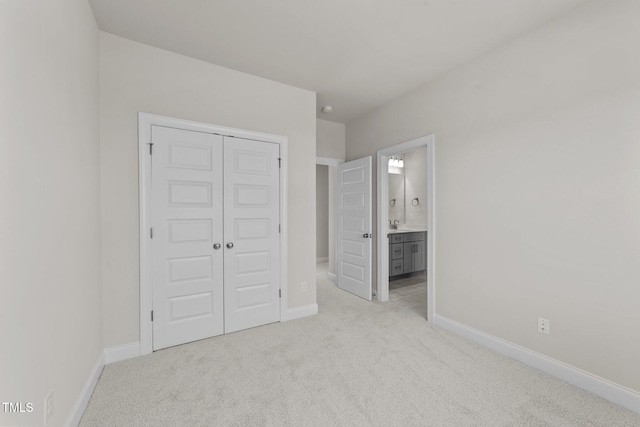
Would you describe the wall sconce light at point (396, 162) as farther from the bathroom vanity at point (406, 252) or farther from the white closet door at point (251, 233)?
the white closet door at point (251, 233)

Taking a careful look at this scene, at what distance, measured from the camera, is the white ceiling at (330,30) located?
2002 mm

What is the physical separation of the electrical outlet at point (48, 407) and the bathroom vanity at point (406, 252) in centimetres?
412

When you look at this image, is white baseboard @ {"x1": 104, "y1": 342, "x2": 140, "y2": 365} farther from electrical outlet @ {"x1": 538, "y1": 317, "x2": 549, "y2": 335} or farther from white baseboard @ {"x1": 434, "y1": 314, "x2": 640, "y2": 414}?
electrical outlet @ {"x1": 538, "y1": 317, "x2": 549, "y2": 335}

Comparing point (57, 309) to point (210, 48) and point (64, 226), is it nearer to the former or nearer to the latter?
point (64, 226)

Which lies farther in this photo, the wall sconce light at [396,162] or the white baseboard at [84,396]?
the wall sconce light at [396,162]

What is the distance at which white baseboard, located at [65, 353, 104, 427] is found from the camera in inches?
61.8

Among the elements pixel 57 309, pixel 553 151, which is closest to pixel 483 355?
pixel 553 151

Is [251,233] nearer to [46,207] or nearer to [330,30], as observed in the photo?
[46,207]

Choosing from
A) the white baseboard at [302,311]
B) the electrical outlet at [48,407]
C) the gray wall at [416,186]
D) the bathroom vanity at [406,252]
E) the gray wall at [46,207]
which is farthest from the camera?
the gray wall at [416,186]

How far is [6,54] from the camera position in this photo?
3.23ft

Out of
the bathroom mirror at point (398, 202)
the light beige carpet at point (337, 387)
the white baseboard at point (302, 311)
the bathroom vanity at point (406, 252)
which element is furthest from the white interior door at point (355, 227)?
the bathroom mirror at point (398, 202)

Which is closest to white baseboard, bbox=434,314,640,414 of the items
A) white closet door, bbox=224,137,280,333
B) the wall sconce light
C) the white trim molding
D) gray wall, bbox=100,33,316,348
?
white closet door, bbox=224,137,280,333

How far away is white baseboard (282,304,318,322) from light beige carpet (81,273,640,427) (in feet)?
1.51

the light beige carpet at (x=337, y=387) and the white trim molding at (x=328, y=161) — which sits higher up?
the white trim molding at (x=328, y=161)
